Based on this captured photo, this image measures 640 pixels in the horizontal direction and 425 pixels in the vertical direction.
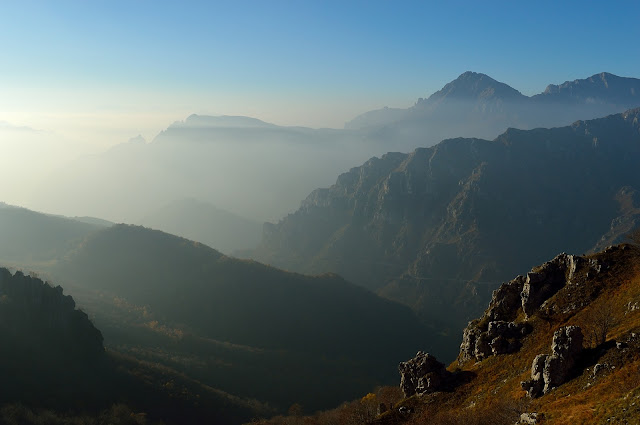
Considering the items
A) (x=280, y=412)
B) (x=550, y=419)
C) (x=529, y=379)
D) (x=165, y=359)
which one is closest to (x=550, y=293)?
(x=529, y=379)

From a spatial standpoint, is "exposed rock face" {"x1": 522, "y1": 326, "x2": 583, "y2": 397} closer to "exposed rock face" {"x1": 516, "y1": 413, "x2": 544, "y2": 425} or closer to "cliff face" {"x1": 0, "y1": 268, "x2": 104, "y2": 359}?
"exposed rock face" {"x1": 516, "y1": 413, "x2": 544, "y2": 425}

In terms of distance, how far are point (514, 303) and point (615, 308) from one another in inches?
965

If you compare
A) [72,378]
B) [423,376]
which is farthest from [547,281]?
[72,378]

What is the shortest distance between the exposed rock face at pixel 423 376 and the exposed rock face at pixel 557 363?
1955 cm

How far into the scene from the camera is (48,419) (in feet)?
355

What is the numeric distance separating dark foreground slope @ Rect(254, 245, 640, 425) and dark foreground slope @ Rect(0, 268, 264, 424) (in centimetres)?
7391

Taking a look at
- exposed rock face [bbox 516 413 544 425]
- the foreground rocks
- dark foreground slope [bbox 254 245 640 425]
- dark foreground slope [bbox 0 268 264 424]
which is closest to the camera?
exposed rock face [bbox 516 413 544 425]

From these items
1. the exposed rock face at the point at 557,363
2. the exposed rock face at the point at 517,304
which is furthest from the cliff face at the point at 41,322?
the exposed rock face at the point at 557,363

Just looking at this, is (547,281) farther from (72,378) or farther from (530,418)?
(72,378)

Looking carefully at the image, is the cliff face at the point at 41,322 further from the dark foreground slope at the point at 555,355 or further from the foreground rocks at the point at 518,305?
the foreground rocks at the point at 518,305

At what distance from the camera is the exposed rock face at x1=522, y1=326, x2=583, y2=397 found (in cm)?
5272

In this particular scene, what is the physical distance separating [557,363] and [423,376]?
1051 inches

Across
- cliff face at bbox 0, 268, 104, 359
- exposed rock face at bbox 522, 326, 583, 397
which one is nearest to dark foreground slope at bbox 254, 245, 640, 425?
exposed rock face at bbox 522, 326, 583, 397

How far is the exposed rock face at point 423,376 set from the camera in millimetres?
72375
